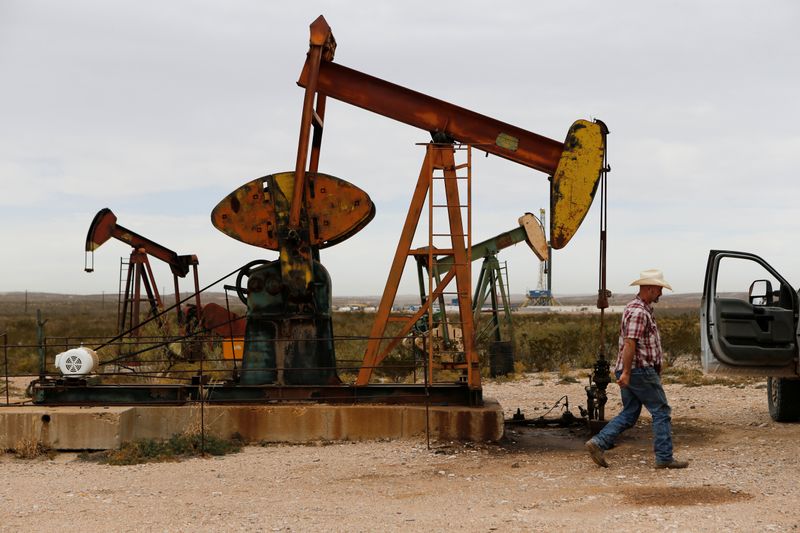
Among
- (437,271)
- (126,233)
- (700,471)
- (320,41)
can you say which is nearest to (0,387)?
(126,233)

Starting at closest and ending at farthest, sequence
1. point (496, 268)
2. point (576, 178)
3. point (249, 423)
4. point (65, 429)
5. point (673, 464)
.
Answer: point (673, 464), point (65, 429), point (249, 423), point (576, 178), point (496, 268)

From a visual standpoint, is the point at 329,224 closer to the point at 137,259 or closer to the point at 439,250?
the point at 439,250

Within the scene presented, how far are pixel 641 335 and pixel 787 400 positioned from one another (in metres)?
Answer: 3.65

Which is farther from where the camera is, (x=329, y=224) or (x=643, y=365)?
(x=329, y=224)

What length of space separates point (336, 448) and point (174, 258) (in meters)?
11.6

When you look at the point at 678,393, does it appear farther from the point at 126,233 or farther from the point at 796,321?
the point at 126,233

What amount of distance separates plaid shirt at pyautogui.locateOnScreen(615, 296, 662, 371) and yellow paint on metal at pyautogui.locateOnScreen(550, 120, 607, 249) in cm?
204

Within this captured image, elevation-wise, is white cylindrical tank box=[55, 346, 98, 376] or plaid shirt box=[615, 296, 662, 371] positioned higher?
plaid shirt box=[615, 296, 662, 371]

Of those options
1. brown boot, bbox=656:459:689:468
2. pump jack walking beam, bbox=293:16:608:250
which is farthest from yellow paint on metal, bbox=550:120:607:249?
brown boot, bbox=656:459:689:468

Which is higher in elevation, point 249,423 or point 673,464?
point 249,423

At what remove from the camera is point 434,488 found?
21.5 feet

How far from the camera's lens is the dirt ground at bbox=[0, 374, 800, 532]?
5.50 metres

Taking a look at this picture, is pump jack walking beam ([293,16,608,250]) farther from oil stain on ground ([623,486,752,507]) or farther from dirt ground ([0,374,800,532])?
oil stain on ground ([623,486,752,507])

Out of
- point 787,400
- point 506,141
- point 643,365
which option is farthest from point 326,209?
point 787,400
